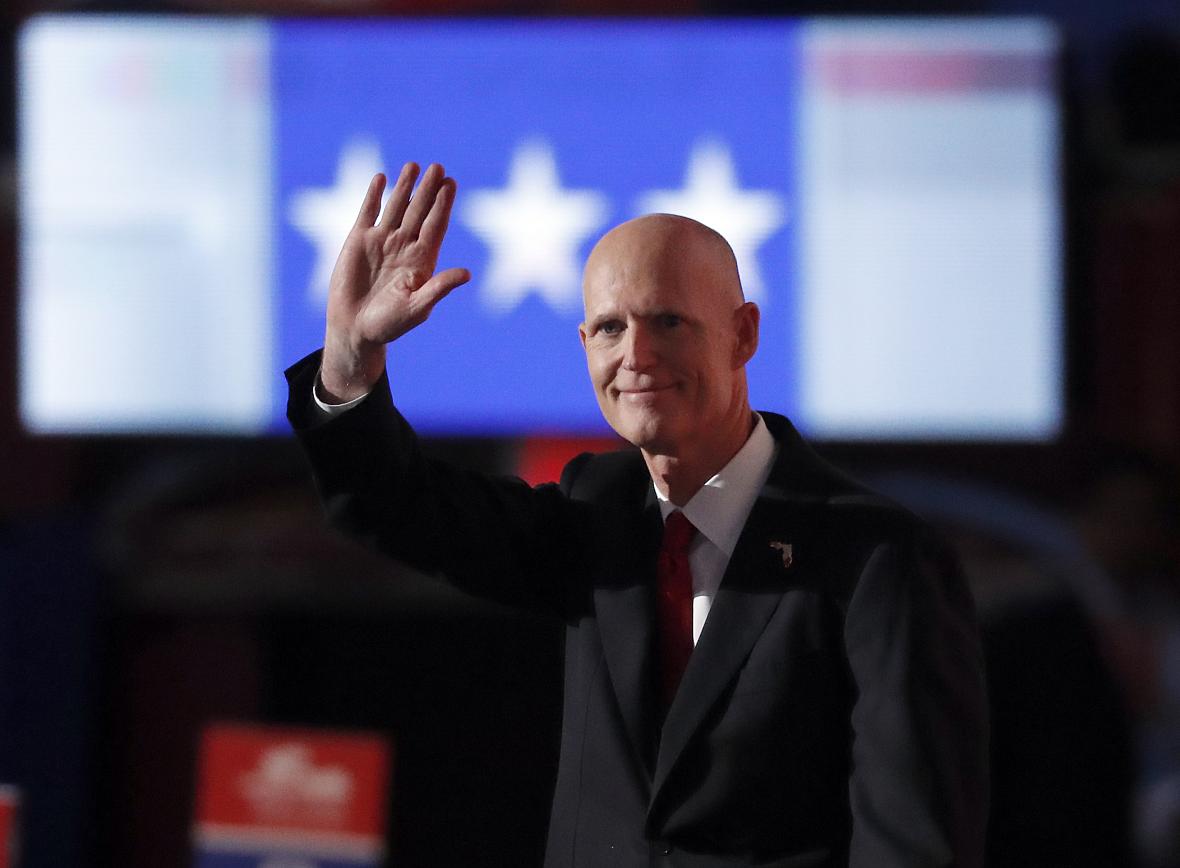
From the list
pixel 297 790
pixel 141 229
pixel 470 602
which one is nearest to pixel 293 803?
pixel 297 790

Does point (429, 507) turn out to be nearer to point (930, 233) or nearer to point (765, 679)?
point (765, 679)

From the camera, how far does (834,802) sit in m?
0.84

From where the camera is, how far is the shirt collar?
34.8 inches

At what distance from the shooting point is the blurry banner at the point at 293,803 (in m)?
2.16

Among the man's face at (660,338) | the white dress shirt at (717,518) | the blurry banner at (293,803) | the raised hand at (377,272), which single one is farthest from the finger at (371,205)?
the blurry banner at (293,803)

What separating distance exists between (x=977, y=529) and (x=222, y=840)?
4.44ft

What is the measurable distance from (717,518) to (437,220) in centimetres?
24

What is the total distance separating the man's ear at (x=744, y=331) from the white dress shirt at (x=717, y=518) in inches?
2.5

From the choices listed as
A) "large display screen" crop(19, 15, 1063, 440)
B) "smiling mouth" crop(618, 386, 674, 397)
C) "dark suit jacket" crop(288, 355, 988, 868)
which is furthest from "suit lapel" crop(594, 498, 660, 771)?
"large display screen" crop(19, 15, 1063, 440)

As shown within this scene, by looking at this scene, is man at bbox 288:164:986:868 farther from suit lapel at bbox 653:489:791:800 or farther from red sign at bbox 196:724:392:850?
red sign at bbox 196:724:392:850

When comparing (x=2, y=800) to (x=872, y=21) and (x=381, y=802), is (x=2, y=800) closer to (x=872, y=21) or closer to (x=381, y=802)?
(x=381, y=802)

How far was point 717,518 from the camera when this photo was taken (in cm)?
88

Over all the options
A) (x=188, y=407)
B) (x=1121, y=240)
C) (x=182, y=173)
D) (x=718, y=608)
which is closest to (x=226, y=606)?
(x=188, y=407)

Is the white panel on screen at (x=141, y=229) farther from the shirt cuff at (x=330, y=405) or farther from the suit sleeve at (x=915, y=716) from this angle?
the suit sleeve at (x=915, y=716)
